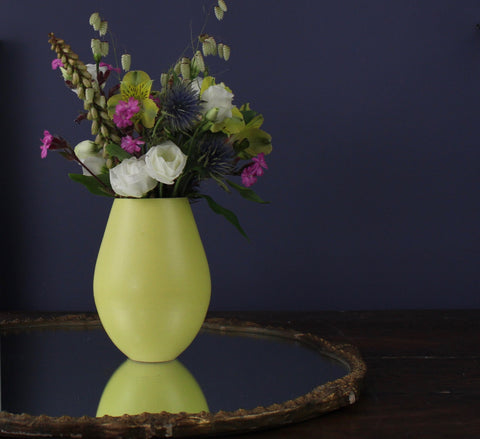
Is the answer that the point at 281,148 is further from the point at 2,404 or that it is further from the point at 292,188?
the point at 2,404

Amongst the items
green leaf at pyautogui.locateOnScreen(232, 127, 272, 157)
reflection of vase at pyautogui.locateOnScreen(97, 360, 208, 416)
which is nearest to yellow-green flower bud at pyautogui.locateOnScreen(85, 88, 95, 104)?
green leaf at pyautogui.locateOnScreen(232, 127, 272, 157)

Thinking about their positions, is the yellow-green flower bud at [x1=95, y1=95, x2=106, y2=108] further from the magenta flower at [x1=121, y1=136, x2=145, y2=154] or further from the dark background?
the dark background

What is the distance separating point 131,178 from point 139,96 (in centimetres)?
11

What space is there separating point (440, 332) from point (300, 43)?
77 cm

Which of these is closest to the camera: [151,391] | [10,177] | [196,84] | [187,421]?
[187,421]

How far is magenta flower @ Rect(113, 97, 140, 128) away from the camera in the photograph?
821 millimetres

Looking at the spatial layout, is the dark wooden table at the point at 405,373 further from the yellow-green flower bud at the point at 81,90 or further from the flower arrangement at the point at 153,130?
the yellow-green flower bud at the point at 81,90

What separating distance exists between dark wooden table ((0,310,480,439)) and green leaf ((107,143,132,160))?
1.25 ft

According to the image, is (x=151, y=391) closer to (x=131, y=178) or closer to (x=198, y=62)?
(x=131, y=178)

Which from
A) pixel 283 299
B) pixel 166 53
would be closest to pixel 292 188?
pixel 283 299

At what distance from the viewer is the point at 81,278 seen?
1624 millimetres

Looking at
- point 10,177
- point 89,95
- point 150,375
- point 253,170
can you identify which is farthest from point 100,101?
point 10,177

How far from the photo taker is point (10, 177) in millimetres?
1592

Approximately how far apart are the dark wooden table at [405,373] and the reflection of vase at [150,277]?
219mm
